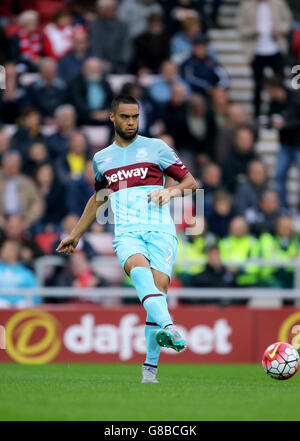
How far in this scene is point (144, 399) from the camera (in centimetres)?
739

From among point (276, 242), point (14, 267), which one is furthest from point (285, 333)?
point (14, 267)

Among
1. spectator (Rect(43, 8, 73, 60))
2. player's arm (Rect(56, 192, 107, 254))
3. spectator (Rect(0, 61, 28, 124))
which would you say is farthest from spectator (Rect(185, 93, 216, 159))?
player's arm (Rect(56, 192, 107, 254))

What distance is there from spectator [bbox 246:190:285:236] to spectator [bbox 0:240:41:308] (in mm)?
3685

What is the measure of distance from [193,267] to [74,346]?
2194 millimetres

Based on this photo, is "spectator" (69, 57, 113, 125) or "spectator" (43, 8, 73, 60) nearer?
"spectator" (69, 57, 113, 125)

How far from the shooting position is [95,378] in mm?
9750

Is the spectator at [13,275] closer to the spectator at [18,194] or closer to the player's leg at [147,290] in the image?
the spectator at [18,194]

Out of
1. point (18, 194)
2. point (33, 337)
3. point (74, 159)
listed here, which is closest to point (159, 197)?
point (33, 337)

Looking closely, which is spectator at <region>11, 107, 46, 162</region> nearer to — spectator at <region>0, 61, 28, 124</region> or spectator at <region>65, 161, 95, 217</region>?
spectator at <region>0, 61, 28, 124</region>

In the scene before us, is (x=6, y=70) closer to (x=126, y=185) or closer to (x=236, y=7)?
(x=236, y=7)

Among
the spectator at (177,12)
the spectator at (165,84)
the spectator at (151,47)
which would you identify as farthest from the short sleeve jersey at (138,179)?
the spectator at (177,12)

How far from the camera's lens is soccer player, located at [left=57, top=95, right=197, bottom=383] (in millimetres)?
8555

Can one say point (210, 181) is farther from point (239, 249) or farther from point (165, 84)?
point (165, 84)

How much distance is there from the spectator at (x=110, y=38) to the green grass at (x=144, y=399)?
9.76m
